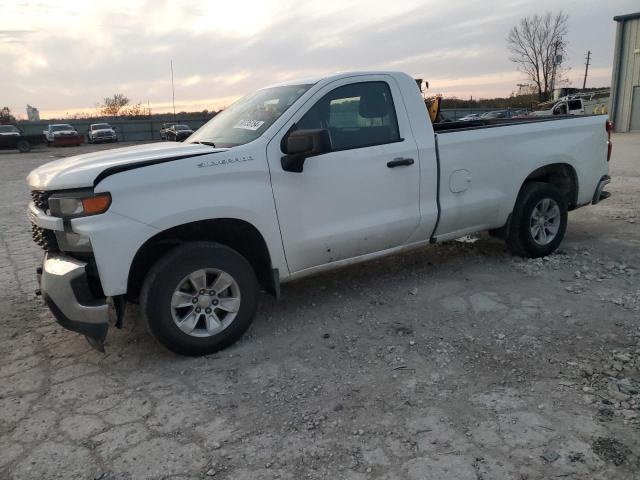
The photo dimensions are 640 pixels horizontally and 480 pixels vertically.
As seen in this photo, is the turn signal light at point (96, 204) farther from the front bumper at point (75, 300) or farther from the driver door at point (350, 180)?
the driver door at point (350, 180)

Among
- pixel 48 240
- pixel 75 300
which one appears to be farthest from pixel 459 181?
pixel 48 240

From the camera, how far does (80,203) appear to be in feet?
10.8

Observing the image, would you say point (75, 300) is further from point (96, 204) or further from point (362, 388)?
point (362, 388)

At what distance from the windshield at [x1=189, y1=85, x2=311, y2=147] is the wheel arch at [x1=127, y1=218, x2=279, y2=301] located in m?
0.66

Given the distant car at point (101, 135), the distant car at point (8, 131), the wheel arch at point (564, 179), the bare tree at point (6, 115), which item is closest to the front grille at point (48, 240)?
the wheel arch at point (564, 179)

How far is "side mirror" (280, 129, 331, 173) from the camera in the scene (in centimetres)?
361

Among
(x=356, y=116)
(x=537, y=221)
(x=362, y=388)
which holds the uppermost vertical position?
(x=356, y=116)

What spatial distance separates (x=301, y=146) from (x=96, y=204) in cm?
140

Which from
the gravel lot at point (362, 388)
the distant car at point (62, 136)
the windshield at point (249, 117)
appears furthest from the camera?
the distant car at point (62, 136)

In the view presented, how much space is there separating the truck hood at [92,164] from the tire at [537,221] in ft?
10.5

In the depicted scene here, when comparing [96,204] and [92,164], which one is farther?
[92,164]

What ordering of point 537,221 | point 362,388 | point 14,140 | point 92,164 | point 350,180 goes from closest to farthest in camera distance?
point 362,388 < point 92,164 < point 350,180 < point 537,221 < point 14,140

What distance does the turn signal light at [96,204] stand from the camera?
3.25m

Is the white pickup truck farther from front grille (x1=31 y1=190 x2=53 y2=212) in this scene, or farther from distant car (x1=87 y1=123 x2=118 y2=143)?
distant car (x1=87 y1=123 x2=118 y2=143)
